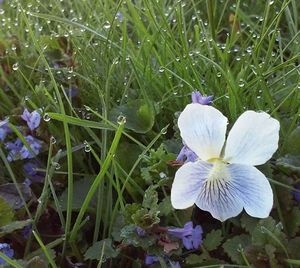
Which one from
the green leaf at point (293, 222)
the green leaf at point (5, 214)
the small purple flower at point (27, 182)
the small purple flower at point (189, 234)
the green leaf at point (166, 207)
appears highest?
the green leaf at point (5, 214)

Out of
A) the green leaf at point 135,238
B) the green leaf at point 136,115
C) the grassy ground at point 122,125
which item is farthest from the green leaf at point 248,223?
the green leaf at point 136,115

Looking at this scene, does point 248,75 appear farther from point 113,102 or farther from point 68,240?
point 68,240

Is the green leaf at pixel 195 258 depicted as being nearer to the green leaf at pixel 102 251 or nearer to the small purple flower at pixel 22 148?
the green leaf at pixel 102 251

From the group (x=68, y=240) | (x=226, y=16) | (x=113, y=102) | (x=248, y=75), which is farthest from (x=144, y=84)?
(x=226, y=16)

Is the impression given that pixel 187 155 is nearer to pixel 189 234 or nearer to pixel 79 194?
pixel 189 234

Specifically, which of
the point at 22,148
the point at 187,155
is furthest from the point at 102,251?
the point at 22,148

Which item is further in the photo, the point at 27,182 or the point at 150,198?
the point at 27,182

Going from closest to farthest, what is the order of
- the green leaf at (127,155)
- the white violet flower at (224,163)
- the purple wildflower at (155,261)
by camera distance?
1. the white violet flower at (224,163)
2. the purple wildflower at (155,261)
3. the green leaf at (127,155)
